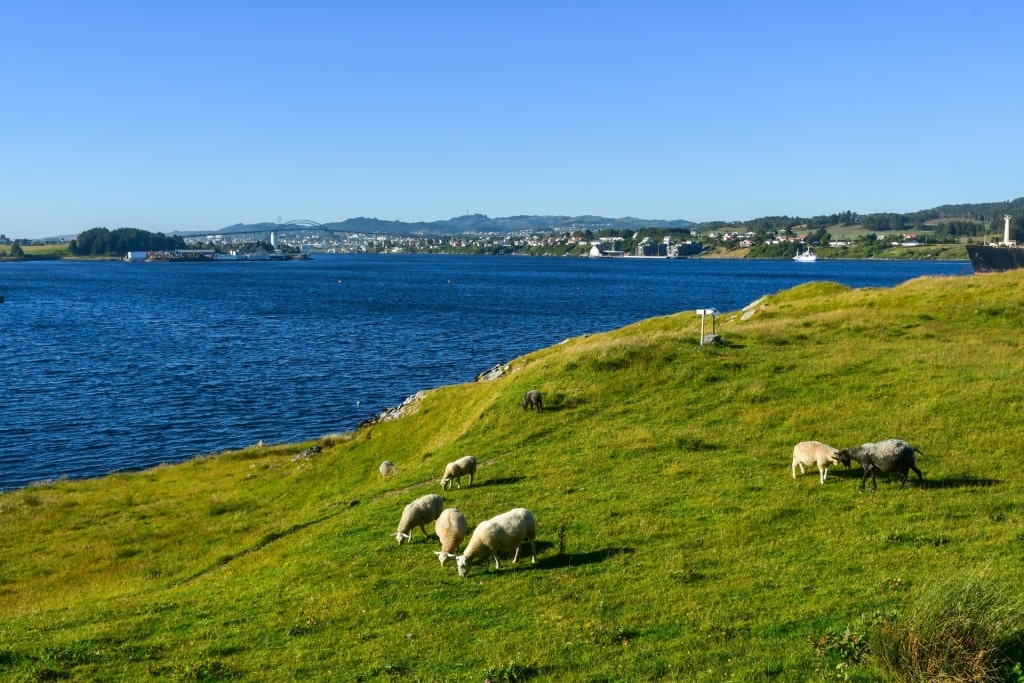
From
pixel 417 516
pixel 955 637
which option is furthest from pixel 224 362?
pixel 955 637

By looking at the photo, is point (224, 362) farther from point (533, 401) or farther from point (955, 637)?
point (955, 637)

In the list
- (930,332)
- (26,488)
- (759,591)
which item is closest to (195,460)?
(26,488)

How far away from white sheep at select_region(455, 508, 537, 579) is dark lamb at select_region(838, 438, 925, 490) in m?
10.2

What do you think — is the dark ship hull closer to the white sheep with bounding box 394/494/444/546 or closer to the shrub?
the white sheep with bounding box 394/494/444/546

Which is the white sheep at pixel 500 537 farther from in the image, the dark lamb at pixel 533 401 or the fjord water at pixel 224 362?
the fjord water at pixel 224 362

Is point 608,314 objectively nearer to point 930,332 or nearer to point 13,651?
point 930,332

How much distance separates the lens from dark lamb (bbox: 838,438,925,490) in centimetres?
2188

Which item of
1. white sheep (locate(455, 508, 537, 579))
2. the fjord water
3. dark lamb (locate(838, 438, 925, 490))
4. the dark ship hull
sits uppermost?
the dark ship hull

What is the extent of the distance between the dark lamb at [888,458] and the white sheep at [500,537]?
403 inches

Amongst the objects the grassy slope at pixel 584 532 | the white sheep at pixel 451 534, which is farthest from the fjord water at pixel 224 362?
the white sheep at pixel 451 534

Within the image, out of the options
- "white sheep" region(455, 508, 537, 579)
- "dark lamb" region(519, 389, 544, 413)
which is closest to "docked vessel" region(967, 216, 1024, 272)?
"dark lamb" region(519, 389, 544, 413)

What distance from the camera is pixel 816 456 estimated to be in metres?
23.7

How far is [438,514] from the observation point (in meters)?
22.6

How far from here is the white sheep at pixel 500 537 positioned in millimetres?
18969
